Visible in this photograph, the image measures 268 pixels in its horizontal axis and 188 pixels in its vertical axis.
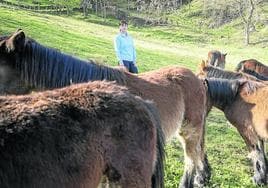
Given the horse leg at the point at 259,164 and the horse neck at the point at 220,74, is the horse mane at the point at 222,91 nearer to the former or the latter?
the horse leg at the point at 259,164

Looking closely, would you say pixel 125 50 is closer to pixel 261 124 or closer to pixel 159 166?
pixel 261 124

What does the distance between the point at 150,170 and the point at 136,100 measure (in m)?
0.63

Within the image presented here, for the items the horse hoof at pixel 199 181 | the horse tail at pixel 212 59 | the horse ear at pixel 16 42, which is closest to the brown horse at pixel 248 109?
the horse hoof at pixel 199 181

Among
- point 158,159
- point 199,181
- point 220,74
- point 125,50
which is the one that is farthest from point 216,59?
point 158,159

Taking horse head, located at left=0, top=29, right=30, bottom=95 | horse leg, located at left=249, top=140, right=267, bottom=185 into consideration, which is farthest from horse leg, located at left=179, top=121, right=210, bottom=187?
horse head, located at left=0, top=29, right=30, bottom=95

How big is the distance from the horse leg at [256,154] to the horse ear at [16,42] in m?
5.44

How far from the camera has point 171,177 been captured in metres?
7.82

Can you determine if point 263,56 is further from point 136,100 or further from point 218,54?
point 136,100

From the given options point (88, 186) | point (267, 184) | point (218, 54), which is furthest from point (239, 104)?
point (218, 54)

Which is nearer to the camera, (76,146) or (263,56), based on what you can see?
(76,146)

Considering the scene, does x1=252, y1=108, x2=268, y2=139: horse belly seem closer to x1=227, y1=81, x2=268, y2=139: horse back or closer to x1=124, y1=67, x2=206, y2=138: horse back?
x1=227, y1=81, x2=268, y2=139: horse back

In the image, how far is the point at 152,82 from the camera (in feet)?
21.8

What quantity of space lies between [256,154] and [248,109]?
961 mm

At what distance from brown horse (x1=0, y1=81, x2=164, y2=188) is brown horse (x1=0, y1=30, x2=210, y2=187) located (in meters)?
1.43
